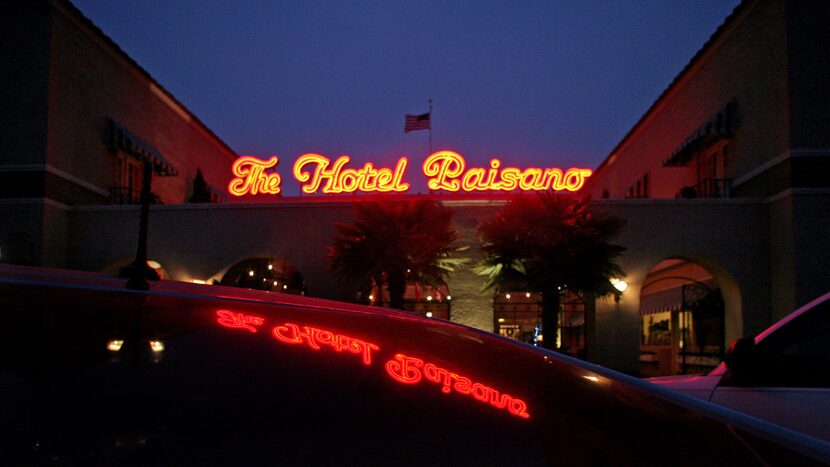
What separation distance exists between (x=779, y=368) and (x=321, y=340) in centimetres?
314

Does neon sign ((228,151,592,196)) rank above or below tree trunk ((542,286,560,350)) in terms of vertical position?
above

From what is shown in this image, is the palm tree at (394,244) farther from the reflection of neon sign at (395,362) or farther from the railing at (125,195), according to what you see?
the reflection of neon sign at (395,362)

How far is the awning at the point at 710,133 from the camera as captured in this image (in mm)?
18312

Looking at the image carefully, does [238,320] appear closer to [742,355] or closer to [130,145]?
[742,355]

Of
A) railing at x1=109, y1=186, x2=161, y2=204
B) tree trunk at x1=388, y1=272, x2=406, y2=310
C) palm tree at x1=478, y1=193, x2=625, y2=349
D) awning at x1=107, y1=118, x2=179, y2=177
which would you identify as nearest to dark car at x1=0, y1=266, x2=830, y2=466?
A: palm tree at x1=478, y1=193, x2=625, y2=349

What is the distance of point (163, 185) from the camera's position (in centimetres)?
2536

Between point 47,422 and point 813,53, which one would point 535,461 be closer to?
point 47,422

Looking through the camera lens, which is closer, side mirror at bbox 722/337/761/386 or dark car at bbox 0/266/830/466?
dark car at bbox 0/266/830/466

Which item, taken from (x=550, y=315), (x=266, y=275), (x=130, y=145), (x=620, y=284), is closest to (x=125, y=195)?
(x=130, y=145)

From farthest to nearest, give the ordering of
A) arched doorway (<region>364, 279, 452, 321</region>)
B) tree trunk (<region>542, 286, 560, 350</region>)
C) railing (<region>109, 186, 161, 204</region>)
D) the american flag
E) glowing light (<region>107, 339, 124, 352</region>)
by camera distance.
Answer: the american flag < railing (<region>109, 186, 161, 204</region>) < arched doorway (<region>364, 279, 452, 321</region>) < tree trunk (<region>542, 286, 560, 350</region>) < glowing light (<region>107, 339, 124, 352</region>)

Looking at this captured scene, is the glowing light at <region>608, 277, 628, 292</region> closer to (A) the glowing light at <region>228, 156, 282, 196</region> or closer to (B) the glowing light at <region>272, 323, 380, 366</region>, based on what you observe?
(A) the glowing light at <region>228, 156, 282, 196</region>

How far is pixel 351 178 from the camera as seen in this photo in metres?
22.2

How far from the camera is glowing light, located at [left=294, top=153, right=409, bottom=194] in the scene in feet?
72.1

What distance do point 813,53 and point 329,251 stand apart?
41.3 ft
